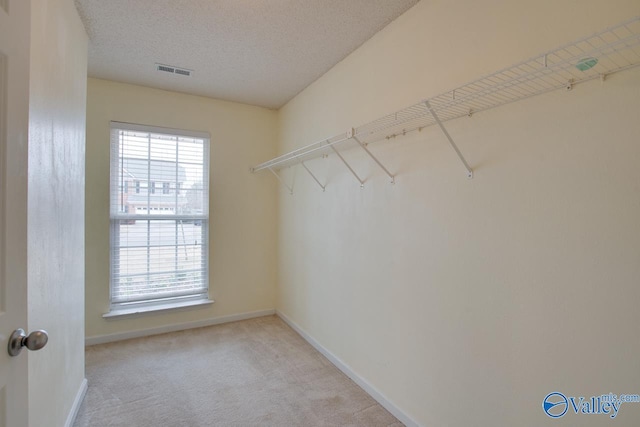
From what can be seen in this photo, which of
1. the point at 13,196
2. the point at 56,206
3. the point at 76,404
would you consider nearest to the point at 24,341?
the point at 13,196

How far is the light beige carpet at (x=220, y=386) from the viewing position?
1.98 meters

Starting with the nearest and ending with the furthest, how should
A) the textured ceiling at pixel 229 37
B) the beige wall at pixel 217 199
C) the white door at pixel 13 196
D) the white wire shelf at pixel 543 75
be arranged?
the white door at pixel 13 196
the white wire shelf at pixel 543 75
the textured ceiling at pixel 229 37
the beige wall at pixel 217 199

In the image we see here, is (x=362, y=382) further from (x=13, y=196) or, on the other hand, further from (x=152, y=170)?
(x=152, y=170)

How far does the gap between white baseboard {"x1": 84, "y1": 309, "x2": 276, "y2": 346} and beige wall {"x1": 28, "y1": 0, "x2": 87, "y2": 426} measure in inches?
39.3

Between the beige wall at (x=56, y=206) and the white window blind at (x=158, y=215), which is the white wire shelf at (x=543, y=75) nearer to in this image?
the beige wall at (x=56, y=206)

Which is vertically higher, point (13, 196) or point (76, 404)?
point (13, 196)

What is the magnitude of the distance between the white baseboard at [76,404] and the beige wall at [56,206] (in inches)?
1.2

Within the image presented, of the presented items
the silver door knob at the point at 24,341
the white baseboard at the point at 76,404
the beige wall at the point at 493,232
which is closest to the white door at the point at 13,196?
the silver door knob at the point at 24,341

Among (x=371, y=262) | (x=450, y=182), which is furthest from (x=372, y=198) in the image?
(x=450, y=182)

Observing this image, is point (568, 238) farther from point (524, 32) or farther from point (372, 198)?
point (372, 198)

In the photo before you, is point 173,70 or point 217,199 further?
point 217,199

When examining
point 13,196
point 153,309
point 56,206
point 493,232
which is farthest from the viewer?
point 153,309

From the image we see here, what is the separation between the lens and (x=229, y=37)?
2.29 m

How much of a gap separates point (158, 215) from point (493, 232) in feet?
10.4
